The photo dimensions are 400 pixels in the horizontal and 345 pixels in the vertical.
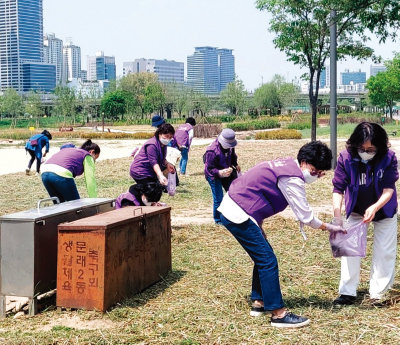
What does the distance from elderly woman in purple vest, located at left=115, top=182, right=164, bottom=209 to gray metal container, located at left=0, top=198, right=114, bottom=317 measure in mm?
1388

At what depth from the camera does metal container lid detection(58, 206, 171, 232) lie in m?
5.54

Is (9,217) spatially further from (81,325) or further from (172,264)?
(172,264)

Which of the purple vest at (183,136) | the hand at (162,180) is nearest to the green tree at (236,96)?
the purple vest at (183,136)

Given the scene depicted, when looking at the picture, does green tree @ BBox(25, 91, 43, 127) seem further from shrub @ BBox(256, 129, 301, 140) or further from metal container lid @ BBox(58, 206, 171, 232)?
metal container lid @ BBox(58, 206, 171, 232)

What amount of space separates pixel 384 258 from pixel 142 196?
8.90 ft

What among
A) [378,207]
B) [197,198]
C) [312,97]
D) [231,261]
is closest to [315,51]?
[312,97]

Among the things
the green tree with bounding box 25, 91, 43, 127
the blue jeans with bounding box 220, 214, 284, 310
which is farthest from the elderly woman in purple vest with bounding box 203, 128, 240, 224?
the green tree with bounding box 25, 91, 43, 127

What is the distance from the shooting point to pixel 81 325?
17.5 feet

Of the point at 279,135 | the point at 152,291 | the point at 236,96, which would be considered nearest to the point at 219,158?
the point at 152,291

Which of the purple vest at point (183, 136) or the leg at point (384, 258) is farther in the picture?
the purple vest at point (183, 136)

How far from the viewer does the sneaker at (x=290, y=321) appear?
5023 mm

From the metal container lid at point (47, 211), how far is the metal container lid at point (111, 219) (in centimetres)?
23

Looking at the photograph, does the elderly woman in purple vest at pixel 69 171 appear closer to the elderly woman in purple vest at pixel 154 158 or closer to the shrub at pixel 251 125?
the elderly woman in purple vest at pixel 154 158

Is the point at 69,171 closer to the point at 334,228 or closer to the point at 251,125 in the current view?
the point at 334,228
